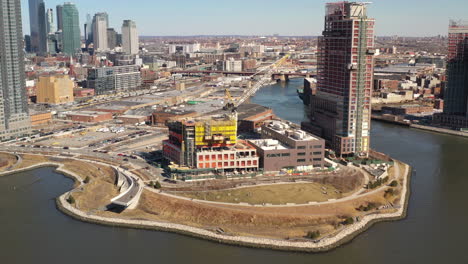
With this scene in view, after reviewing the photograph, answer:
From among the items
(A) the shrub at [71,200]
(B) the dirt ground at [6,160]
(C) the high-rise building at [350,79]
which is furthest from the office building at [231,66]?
(A) the shrub at [71,200]

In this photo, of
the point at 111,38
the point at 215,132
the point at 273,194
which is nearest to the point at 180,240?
the point at 273,194

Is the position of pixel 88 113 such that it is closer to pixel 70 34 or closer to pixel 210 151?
pixel 210 151

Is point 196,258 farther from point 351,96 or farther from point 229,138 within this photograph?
point 351,96

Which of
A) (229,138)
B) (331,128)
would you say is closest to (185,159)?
(229,138)

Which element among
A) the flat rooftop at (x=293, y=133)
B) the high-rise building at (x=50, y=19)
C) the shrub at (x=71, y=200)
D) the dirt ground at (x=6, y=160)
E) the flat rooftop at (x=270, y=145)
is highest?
the high-rise building at (x=50, y=19)

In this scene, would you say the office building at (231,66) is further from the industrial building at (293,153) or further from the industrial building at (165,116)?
the industrial building at (293,153)
